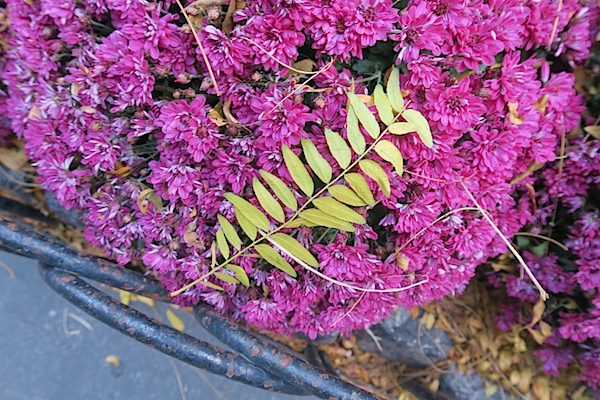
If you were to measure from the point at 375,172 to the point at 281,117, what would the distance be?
154 millimetres

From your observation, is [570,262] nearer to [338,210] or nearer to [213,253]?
[338,210]

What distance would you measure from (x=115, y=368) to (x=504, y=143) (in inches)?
44.8

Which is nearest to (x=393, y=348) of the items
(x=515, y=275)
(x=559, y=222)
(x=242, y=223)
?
(x=515, y=275)

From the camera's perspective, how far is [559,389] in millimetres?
1322

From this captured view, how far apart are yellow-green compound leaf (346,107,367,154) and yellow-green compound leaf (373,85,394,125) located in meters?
0.04

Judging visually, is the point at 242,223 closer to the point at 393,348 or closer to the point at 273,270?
the point at 273,270

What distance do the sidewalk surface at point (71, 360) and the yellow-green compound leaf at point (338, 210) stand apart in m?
0.79

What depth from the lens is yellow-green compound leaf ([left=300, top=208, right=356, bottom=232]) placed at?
Answer: 767 mm

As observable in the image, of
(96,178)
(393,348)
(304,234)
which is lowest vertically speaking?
(393,348)

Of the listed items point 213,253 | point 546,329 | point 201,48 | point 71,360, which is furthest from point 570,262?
point 71,360

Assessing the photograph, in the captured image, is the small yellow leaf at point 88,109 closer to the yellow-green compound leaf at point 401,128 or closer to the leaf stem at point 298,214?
the leaf stem at point 298,214

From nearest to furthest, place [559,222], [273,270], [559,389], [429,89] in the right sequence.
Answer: [429,89] < [273,270] < [559,222] < [559,389]

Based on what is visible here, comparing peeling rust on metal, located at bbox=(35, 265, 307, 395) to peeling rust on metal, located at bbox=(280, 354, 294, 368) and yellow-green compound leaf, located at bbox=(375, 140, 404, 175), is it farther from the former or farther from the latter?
yellow-green compound leaf, located at bbox=(375, 140, 404, 175)

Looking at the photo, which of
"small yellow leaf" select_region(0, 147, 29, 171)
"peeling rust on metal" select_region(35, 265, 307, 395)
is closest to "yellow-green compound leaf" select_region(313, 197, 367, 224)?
"peeling rust on metal" select_region(35, 265, 307, 395)
